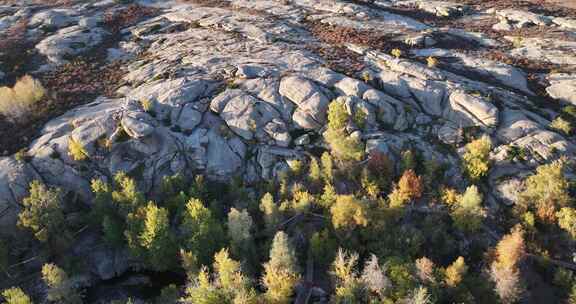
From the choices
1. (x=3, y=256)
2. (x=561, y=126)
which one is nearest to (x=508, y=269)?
(x=561, y=126)

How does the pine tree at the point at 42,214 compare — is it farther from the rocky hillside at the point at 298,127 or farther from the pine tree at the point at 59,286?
the pine tree at the point at 59,286

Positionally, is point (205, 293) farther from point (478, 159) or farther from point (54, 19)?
point (54, 19)

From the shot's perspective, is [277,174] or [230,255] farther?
[277,174]

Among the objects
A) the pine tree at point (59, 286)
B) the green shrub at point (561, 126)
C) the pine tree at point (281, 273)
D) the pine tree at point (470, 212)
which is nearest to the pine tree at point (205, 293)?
the pine tree at point (281, 273)

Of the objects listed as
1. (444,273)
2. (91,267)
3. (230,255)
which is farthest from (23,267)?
(444,273)

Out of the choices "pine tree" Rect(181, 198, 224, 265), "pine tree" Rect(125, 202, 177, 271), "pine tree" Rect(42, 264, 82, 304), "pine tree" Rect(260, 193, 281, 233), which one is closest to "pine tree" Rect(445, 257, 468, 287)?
"pine tree" Rect(260, 193, 281, 233)

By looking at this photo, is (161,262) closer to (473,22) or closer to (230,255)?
(230,255)
